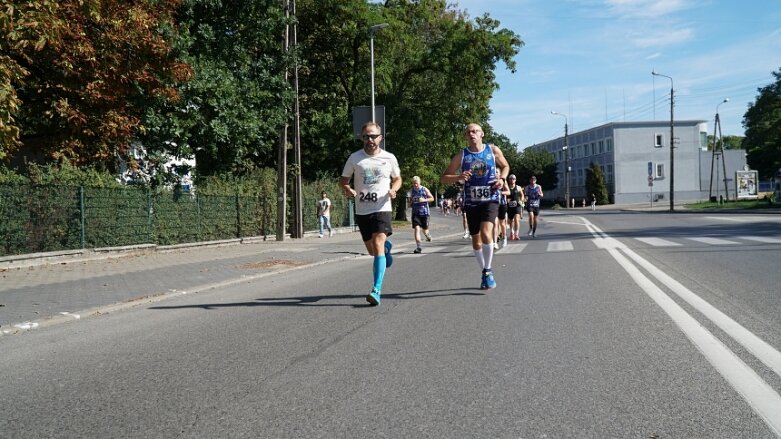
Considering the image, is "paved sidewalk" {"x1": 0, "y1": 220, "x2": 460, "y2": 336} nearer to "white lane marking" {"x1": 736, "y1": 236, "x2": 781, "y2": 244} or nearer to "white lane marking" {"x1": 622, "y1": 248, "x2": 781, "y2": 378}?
"white lane marking" {"x1": 622, "y1": 248, "x2": 781, "y2": 378}

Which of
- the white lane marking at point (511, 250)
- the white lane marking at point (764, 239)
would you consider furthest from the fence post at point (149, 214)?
the white lane marking at point (764, 239)

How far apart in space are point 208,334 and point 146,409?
229cm

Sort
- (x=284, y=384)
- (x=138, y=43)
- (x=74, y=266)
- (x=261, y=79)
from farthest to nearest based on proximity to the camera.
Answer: (x=261, y=79) → (x=138, y=43) → (x=74, y=266) → (x=284, y=384)

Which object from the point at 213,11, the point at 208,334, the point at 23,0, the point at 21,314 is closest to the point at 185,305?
the point at 21,314

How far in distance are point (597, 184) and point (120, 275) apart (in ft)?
269

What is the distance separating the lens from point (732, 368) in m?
4.26

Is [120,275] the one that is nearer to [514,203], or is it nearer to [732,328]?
[732,328]

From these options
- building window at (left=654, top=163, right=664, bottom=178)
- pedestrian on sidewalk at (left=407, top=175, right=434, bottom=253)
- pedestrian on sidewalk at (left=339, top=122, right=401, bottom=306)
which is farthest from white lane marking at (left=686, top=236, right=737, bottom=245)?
building window at (left=654, top=163, right=664, bottom=178)

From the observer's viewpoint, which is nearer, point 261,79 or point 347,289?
point 347,289

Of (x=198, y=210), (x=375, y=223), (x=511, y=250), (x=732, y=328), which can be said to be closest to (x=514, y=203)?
(x=511, y=250)

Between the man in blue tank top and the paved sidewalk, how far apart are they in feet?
13.5

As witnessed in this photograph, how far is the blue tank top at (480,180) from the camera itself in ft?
26.7

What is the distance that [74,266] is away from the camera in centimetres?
1325

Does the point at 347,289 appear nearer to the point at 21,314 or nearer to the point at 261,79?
the point at 21,314
